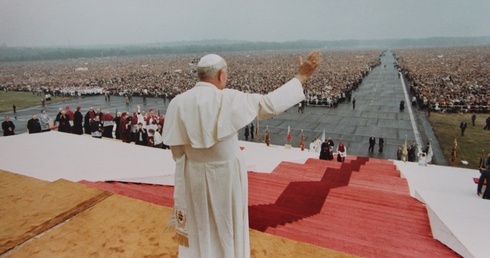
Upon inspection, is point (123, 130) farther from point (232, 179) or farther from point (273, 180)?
point (232, 179)

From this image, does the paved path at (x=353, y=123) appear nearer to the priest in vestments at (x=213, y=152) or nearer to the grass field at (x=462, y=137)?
the grass field at (x=462, y=137)

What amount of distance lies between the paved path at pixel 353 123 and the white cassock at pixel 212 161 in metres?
13.5

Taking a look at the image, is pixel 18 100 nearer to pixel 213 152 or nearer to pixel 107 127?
pixel 107 127

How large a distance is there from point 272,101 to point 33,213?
2336 millimetres

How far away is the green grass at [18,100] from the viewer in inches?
1071

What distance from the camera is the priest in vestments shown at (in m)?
1.65

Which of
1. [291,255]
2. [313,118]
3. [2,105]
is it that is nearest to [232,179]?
[291,255]

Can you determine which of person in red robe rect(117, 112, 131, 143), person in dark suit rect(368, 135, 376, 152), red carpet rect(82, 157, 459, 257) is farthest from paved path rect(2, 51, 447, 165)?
red carpet rect(82, 157, 459, 257)

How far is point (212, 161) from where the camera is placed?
1.78 m

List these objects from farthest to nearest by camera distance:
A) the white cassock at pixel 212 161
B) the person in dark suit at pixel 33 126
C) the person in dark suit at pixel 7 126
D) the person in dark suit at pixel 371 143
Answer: the person in dark suit at pixel 371 143, the person in dark suit at pixel 7 126, the person in dark suit at pixel 33 126, the white cassock at pixel 212 161

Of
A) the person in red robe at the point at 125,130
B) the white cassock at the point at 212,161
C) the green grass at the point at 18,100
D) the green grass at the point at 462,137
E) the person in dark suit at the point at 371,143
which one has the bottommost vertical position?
the green grass at the point at 462,137

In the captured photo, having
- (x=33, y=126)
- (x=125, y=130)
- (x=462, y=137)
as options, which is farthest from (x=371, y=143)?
(x=33, y=126)

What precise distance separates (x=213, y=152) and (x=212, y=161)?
5 centimetres

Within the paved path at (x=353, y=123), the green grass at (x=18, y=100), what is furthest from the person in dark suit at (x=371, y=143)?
the green grass at (x=18, y=100)
